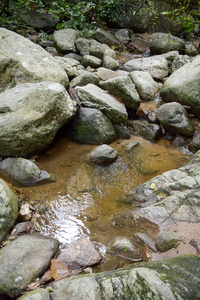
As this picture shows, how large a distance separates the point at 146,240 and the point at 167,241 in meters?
0.27

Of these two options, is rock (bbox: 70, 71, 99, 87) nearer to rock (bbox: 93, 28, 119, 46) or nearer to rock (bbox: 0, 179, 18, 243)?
rock (bbox: 0, 179, 18, 243)

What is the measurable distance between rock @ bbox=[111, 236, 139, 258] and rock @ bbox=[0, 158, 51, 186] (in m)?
1.66

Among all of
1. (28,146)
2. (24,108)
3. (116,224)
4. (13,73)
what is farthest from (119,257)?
(13,73)

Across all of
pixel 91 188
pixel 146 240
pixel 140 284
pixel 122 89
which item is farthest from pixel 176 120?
pixel 140 284

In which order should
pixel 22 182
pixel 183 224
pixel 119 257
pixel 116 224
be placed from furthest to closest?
1. pixel 22 182
2. pixel 116 224
3. pixel 183 224
4. pixel 119 257

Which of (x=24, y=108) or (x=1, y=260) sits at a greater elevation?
(x=24, y=108)

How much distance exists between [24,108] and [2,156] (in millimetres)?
919

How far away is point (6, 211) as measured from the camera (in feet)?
9.24

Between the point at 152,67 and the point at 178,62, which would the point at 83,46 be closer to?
the point at 152,67

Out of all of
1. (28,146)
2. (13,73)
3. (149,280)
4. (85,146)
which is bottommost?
(85,146)

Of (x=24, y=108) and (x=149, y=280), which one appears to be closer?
(x=149, y=280)

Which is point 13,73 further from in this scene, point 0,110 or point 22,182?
point 22,182

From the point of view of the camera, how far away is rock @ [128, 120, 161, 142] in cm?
541

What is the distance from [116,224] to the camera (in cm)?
314
